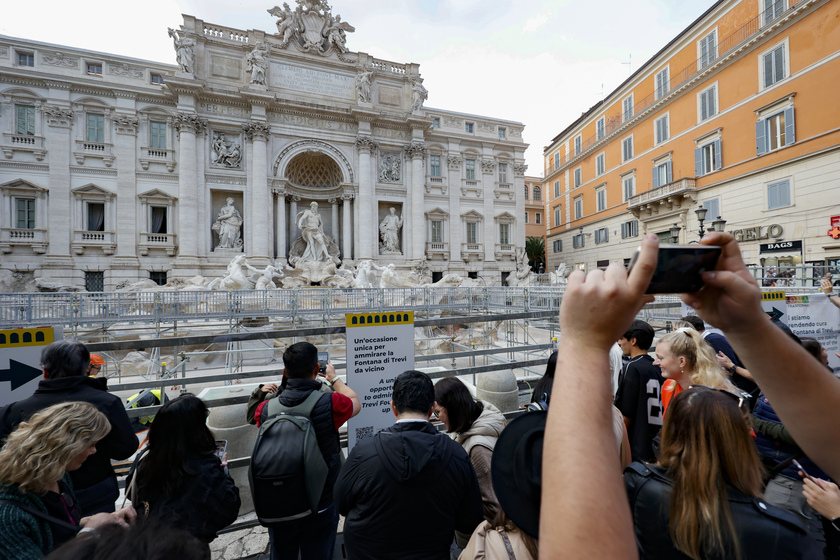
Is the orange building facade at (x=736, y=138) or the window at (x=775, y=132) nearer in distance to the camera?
the orange building facade at (x=736, y=138)

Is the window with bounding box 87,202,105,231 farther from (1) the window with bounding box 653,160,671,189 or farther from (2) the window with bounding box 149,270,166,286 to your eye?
(1) the window with bounding box 653,160,671,189

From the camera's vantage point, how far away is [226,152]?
2394 cm

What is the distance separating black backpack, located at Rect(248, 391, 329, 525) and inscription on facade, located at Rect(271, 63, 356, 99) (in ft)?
91.3

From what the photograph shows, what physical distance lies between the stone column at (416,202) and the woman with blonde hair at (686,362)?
2477 centimetres

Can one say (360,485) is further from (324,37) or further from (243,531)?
(324,37)

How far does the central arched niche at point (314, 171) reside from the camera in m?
26.3

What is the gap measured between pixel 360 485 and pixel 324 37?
30.9 metres

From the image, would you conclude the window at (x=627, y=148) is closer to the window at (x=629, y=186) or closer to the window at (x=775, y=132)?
the window at (x=629, y=186)

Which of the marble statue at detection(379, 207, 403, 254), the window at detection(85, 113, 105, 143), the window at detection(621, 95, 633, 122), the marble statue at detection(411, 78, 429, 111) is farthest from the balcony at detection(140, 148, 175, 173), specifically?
the window at detection(621, 95, 633, 122)

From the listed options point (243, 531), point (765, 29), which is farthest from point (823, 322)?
point (765, 29)

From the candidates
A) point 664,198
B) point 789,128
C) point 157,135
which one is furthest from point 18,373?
point 664,198

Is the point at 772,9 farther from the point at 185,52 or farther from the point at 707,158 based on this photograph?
the point at 185,52

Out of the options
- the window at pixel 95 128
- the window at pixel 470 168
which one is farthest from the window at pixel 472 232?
the window at pixel 95 128

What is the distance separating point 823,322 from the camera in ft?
23.2
